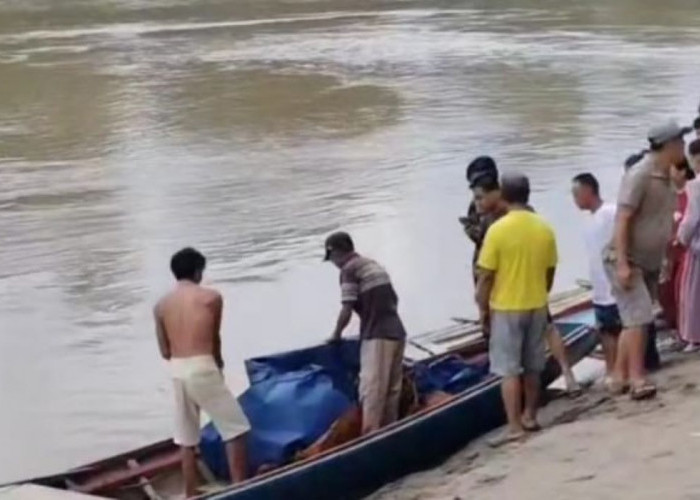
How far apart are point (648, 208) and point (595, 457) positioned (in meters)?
1.28

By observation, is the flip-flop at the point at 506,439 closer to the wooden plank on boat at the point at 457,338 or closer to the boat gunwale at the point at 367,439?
the boat gunwale at the point at 367,439

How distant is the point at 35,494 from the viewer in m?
7.90

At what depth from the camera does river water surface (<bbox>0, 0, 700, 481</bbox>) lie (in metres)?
13.8

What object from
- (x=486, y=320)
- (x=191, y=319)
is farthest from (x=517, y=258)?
(x=191, y=319)

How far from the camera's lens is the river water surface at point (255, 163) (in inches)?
545

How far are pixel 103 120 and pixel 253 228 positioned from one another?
9.36 meters

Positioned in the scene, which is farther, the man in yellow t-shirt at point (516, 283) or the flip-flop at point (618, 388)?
the flip-flop at point (618, 388)

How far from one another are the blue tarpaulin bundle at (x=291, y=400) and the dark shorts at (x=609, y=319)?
1.36m

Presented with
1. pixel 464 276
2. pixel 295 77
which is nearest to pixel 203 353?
pixel 464 276

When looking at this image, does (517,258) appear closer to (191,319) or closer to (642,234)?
(642,234)

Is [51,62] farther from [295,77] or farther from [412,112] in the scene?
[412,112]

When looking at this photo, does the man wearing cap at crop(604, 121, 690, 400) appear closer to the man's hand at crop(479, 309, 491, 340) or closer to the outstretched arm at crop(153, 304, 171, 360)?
the man's hand at crop(479, 309, 491, 340)

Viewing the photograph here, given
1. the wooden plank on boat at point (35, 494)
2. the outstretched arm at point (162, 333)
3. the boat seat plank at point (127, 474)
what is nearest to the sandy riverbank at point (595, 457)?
the boat seat plank at point (127, 474)

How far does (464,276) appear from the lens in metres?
16.0
